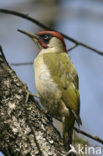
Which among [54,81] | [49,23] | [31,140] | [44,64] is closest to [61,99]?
[54,81]

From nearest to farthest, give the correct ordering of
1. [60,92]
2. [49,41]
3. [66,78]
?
[60,92]
[66,78]
[49,41]

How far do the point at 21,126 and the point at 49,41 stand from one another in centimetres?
238

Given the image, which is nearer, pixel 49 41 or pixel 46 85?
pixel 46 85

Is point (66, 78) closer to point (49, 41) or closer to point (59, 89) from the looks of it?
point (59, 89)

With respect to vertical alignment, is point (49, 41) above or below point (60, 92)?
above

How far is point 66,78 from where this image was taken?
3842mm

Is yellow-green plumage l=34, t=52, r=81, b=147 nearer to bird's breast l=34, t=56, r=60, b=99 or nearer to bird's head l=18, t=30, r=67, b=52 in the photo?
bird's breast l=34, t=56, r=60, b=99

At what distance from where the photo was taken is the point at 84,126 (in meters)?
5.40

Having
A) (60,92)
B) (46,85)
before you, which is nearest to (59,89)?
(60,92)

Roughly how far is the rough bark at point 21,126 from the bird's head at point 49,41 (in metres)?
1.85

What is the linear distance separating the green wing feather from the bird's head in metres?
0.61

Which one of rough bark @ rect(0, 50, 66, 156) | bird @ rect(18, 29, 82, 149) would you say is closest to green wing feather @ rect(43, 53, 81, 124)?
bird @ rect(18, 29, 82, 149)

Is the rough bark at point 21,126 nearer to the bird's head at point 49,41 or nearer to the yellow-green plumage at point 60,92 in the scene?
the yellow-green plumage at point 60,92

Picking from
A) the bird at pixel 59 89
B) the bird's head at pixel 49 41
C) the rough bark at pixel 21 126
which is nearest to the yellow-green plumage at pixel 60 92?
the bird at pixel 59 89
